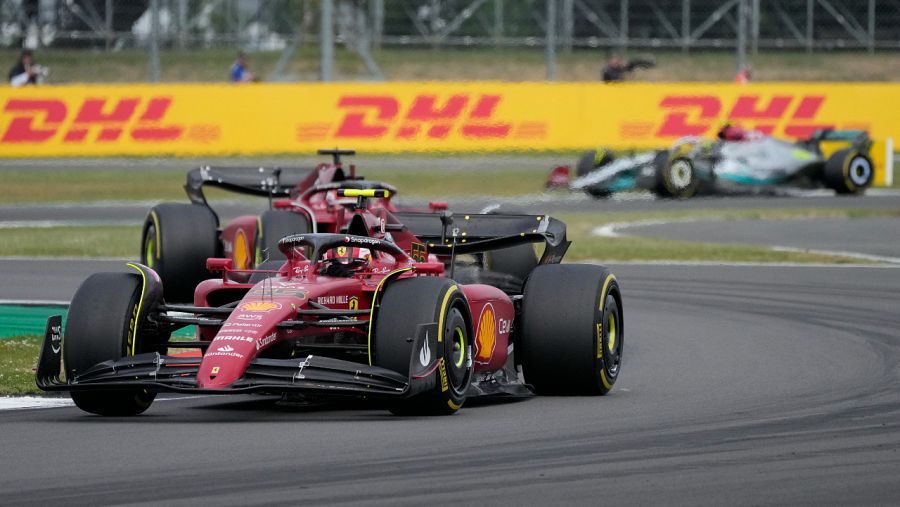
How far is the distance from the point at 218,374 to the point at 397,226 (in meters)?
3.37

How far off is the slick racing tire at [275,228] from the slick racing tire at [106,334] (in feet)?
19.2

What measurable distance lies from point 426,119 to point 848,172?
345 inches

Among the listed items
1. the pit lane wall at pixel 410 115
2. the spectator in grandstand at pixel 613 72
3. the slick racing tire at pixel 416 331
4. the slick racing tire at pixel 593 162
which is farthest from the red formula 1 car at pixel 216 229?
the spectator in grandstand at pixel 613 72

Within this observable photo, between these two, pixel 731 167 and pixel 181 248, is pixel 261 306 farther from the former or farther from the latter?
pixel 731 167

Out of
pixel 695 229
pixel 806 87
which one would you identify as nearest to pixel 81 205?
pixel 695 229

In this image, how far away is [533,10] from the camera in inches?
1449

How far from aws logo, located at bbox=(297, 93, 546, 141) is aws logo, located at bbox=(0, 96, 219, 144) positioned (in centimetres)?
262

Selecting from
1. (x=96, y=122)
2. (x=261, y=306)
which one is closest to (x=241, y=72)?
(x=96, y=122)

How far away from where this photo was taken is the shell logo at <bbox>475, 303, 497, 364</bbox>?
9781 millimetres

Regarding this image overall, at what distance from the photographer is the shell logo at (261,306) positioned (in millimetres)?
8919

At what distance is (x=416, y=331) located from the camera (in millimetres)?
8766

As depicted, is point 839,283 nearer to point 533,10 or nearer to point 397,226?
point 397,226

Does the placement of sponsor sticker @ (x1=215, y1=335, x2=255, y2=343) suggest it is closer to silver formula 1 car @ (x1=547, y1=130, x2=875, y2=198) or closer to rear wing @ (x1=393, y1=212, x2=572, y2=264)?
rear wing @ (x1=393, y1=212, x2=572, y2=264)

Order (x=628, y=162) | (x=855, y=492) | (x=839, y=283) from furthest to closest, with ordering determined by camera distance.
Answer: (x=628, y=162) → (x=839, y=283) → (x=855, y=492)
